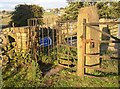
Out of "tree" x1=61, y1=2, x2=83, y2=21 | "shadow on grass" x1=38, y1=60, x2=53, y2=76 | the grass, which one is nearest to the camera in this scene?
the grass

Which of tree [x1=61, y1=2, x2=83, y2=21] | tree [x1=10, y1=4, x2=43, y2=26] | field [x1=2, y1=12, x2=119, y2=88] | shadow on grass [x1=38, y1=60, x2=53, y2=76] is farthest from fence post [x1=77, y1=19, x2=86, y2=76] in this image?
tree [x1=61, y1=2, x2=83, y2=21]

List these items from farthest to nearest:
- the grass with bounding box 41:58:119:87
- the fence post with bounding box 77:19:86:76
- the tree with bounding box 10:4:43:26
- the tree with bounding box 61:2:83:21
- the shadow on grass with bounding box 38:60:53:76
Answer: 1. the tree with bounding box 61:2:83:21
2. the tree with bounding box 10:4:43:26
3. the shadow on grass with bounding box 38:60:53:76
4. the fence post with bounding box 77:19:86:76
5. the grass with bounding box 41:58:119:87

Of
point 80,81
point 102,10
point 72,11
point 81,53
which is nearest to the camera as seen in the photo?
point 80,81

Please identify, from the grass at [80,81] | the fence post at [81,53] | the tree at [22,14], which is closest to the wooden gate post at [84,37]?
the fence post at [81,53]

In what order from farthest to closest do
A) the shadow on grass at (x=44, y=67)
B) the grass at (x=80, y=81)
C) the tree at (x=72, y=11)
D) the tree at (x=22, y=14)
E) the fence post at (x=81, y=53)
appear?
the tree at (x=72, y=11), the tree at (x=22, y=14), the shadow on grass at (x=44, y=67), the fence post at (x=81, y=53), the grass at (x=80, y=81)

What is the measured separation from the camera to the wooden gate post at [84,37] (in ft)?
22.3

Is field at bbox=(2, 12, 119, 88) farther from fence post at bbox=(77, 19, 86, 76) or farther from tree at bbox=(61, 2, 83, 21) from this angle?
tree at bbox=(61, 2, 83, 21)

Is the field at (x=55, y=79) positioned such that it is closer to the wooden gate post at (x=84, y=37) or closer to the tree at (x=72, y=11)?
the wooden gate post at (x=84, y=37)

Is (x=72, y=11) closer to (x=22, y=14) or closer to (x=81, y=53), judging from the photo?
(x=22, y=14)

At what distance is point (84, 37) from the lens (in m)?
6.76

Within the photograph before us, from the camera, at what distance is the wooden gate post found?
6789 millimetres

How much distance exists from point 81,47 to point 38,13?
12.0 meters

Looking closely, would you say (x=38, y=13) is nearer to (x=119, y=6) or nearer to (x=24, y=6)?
(x=24, y=6)

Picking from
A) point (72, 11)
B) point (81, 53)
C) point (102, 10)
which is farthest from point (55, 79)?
point (102, 10)
